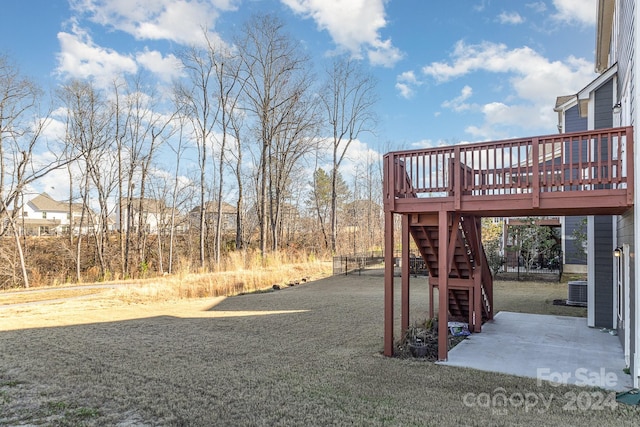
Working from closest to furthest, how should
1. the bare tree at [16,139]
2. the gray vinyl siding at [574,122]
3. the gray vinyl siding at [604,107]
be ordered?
the gray vinyl siding at [604,107], the gray vinyl siding at [574,122], the bare tree at [16,139]

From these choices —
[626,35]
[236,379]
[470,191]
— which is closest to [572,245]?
[626,35]

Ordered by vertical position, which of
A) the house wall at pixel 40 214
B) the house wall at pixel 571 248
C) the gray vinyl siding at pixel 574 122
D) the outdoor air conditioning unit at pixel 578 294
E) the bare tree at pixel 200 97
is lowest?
the outdoor air conditioning unit at pixel 578 294

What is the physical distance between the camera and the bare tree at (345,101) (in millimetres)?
25250

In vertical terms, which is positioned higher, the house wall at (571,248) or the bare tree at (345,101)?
the bare tree at (345,101)

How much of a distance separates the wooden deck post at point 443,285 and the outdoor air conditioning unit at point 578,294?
259 inches

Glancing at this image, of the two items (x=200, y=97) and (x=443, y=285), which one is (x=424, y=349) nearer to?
(x=443, y=285)

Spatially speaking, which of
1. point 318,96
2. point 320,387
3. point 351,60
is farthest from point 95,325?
point 351,60

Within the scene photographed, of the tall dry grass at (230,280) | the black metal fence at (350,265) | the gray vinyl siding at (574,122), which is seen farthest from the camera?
the black metal fence at (350,265)

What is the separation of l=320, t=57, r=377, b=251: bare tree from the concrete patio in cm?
1814

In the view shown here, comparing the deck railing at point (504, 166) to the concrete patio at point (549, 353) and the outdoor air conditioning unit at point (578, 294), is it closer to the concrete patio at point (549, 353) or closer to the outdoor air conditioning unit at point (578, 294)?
the concrete patio at point (549, 353)

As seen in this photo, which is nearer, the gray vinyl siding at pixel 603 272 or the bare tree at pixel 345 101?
the gray vinyl siding at pixel 603 272

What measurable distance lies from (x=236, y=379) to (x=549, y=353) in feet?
15.0

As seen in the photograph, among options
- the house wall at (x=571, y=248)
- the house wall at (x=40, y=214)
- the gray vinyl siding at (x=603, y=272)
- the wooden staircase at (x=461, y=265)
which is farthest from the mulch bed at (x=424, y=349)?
the house wall at (x=40, y=214)

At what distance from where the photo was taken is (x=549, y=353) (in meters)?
5.75
